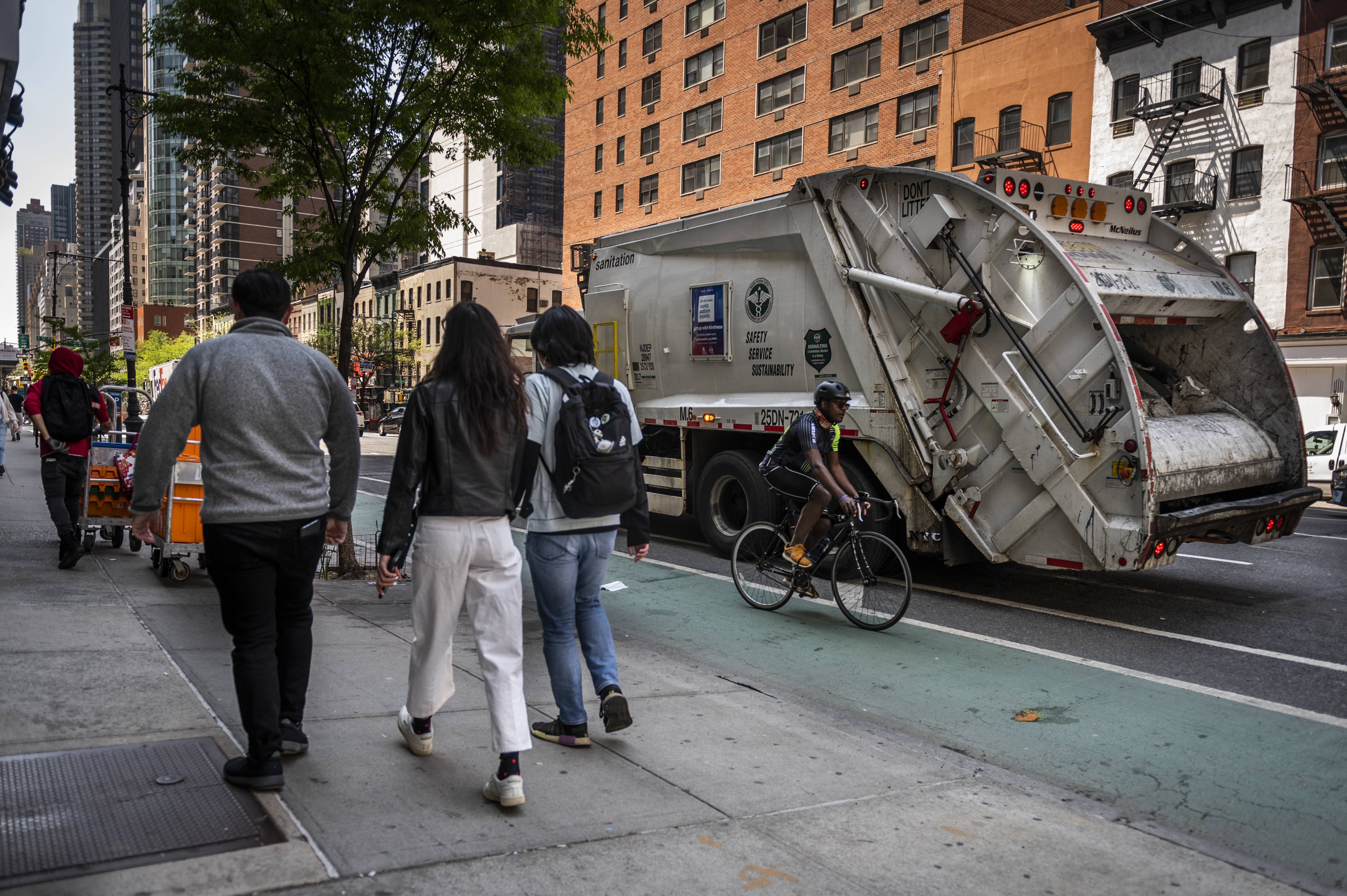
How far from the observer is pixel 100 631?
589 cm

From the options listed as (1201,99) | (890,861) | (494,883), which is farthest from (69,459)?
(1201,99)

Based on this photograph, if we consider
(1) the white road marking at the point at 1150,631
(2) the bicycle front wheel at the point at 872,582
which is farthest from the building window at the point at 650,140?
(2) the bicycle front wheel at the point at 872,582

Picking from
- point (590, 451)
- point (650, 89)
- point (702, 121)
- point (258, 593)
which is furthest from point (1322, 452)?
point (650, 89)

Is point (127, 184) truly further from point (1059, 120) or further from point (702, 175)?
point (702, 175)

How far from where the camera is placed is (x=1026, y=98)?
32.1 m

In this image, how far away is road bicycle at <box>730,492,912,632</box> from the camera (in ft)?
23.6

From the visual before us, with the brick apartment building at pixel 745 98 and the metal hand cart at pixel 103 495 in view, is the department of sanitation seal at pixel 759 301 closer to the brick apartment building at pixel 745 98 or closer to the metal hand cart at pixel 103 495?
the metal hand cart at pixel 103 495

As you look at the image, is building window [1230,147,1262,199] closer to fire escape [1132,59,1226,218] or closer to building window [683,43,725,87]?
fire escape [1132,59,1226,218]

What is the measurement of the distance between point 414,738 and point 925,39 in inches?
1439

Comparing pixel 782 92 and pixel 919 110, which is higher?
pixel 782 92

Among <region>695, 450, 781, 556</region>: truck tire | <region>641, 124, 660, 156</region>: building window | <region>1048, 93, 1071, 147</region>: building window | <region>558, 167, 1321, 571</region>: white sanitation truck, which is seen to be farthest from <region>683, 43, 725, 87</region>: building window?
<region>695, 450, 781, 556</region>: truck tire

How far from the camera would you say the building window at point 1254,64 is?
27203 millimetres

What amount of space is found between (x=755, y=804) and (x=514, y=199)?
3224 inches

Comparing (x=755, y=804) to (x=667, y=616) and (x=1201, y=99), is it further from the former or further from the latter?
(x=1201, y=99)
